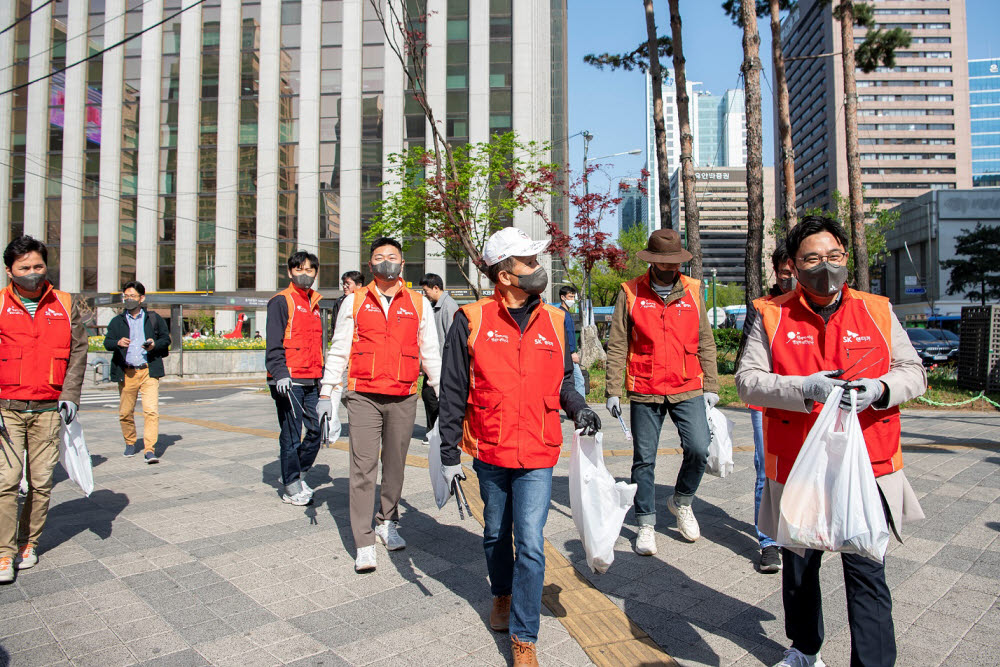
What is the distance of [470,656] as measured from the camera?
3.08 metres

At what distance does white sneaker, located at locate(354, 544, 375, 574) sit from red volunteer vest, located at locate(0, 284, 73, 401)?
227 centimetres

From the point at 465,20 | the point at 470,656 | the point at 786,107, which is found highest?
the point at 465,20

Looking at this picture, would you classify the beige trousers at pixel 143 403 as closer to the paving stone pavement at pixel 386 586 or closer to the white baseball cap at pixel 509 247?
the paving stone pavement at pixel 386 586

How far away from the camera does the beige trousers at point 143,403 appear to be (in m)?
7.81

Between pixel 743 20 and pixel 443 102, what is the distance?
26.5 metres

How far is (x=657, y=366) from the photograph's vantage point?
A: 4449 mm

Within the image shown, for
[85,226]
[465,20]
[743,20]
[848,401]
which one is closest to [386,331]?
[848,401]

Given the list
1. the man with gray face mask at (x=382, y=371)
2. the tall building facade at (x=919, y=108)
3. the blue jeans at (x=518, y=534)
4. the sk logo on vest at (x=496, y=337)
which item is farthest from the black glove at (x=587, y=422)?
the tall building facade at (x=919, y=108)

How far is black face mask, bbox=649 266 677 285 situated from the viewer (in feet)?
14.8

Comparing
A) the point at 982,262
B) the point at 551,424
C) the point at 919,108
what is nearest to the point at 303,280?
the point at 551,424

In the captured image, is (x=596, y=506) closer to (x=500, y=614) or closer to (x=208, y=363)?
(x=500, y=614)

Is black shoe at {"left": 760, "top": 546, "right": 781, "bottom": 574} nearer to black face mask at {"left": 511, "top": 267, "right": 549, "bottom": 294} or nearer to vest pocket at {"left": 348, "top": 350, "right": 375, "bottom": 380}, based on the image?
black face mask at {"left": 511, "top": 267, "right": 549, "bottom": 294}

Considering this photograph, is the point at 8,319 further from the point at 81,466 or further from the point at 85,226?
the point at 85,226

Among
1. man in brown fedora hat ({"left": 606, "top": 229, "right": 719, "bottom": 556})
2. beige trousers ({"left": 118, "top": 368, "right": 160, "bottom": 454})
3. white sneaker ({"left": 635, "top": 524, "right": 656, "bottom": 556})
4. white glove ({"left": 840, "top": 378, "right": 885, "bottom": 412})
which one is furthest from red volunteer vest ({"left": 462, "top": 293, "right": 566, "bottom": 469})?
beige trousers ({"left": 118, "top": 368, "right": 160, "bottom": 454})
